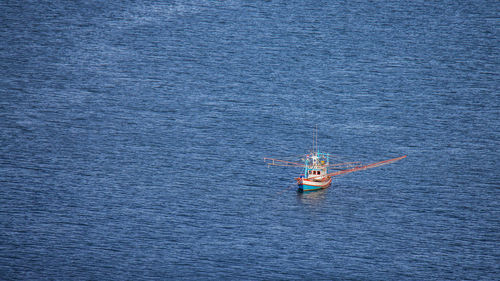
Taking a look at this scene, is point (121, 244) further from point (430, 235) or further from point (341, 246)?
point (430, 235)

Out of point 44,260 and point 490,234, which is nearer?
point 44,260

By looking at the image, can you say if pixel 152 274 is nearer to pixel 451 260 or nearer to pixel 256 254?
pixel 256 254

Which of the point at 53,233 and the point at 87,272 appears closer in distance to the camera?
the point at 87,272

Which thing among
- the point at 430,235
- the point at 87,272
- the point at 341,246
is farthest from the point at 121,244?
the point at 430,235

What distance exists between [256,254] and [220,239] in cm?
902

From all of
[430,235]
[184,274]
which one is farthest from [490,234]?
[184,274]

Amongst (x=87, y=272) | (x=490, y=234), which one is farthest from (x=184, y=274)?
(x=490, y=234)

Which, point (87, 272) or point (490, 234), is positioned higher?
point (490, 234)

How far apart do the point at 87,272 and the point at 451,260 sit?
69.2m

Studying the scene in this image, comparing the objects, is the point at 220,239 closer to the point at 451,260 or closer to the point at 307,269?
the point at 307,269

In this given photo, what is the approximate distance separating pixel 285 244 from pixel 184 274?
2204 cm

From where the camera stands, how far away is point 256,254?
189250 millimetres

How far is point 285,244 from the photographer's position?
193 m

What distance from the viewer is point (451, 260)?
624ft
